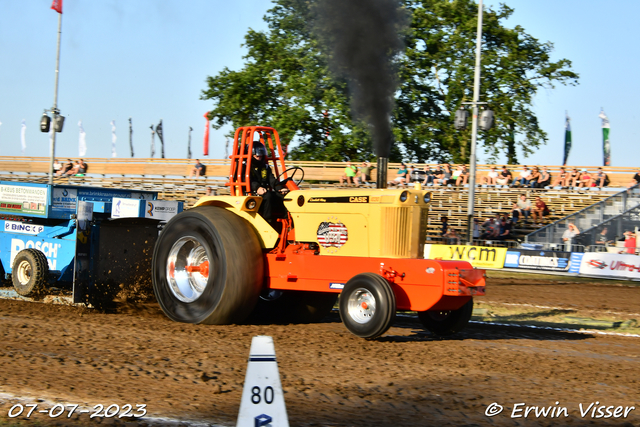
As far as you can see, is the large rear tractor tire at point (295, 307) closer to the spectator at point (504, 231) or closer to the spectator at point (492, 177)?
the spectator at point (504, 231)

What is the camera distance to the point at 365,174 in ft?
83.1

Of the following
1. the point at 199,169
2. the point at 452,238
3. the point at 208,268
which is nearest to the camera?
the point at 208,268

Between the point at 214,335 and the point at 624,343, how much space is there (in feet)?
16.1

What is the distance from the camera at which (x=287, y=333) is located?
25.2ft

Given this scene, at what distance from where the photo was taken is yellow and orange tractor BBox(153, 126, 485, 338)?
7.08m

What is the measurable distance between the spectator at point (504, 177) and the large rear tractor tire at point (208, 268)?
17.2 m

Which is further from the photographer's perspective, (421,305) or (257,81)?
(257,81)

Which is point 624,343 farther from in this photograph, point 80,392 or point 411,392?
point 80,392

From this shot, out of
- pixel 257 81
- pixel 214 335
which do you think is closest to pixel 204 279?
pixel 214 335

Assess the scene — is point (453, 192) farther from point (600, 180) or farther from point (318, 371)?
point (318, 371)

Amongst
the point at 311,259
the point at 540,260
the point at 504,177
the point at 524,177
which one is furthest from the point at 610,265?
the point at 311,259

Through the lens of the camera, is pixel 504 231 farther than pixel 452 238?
Yes

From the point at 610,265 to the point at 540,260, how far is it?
Result: 174 cm

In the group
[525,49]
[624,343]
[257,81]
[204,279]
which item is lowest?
[624,343]
